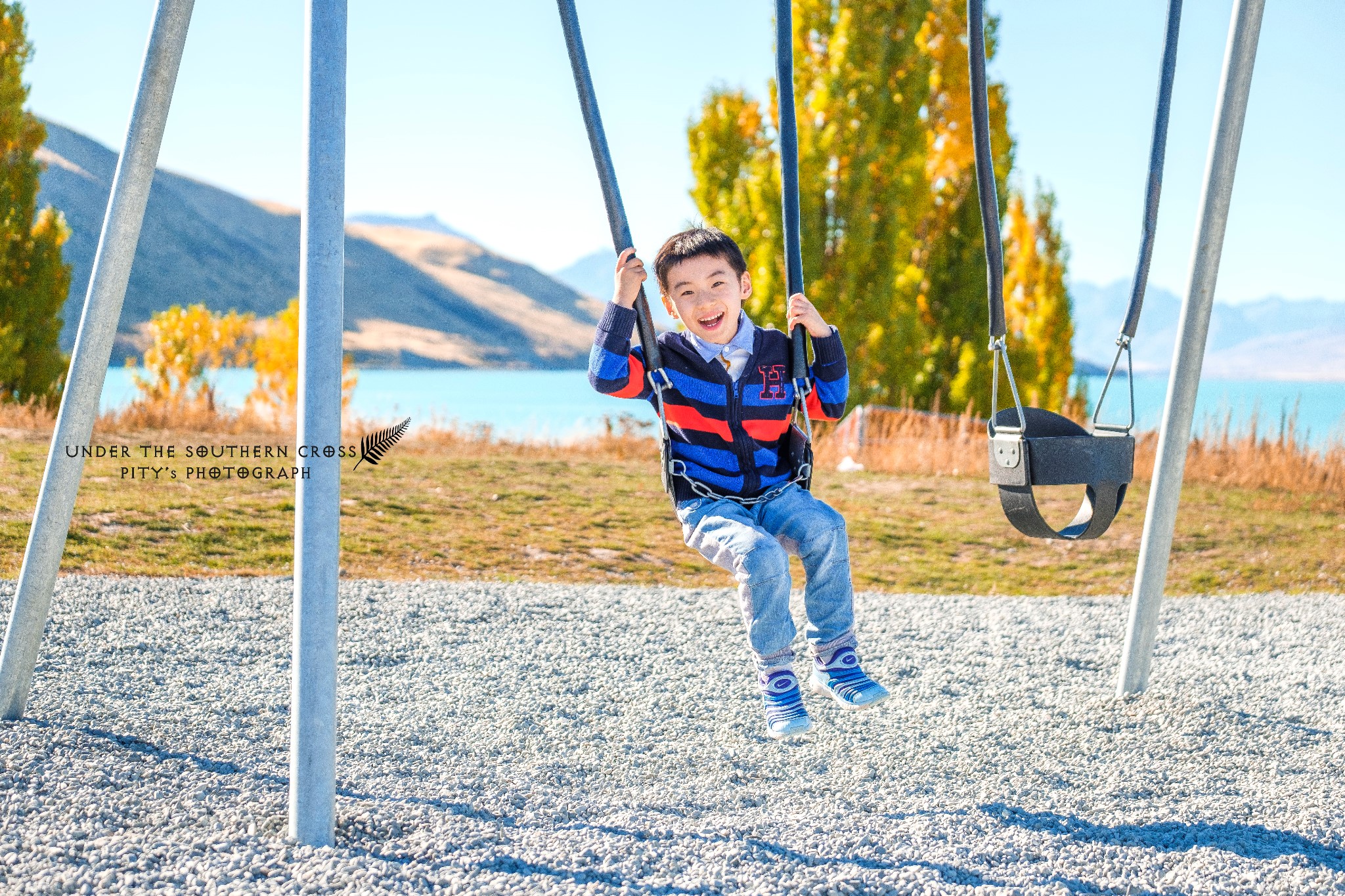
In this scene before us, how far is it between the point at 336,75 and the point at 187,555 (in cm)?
478

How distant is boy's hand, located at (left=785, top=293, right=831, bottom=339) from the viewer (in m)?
2.81

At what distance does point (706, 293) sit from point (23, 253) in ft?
34.0

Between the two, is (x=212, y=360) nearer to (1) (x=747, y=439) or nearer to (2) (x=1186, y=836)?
(1) (x=747, y=439)

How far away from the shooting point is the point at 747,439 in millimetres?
2930

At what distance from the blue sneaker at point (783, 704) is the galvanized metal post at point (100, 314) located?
222 cm

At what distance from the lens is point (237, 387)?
11.7m

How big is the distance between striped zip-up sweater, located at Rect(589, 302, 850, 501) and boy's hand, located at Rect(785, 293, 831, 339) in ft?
0.18

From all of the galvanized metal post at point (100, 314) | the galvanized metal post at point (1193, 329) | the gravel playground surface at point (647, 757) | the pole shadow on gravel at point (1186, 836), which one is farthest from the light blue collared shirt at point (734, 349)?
the galvanized metal post at point (1193, 329)

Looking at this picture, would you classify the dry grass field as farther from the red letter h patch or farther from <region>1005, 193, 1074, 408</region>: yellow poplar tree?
the red letter h patch

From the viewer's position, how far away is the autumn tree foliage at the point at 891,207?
36.2ft

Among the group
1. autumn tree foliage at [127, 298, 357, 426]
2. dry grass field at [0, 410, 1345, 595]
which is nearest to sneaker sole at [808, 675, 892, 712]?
dry grass field at [0, 410, 1345, 595]

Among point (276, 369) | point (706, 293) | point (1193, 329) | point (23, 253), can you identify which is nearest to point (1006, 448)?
point (706, 293)

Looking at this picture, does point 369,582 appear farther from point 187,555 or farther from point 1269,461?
point 1269,461

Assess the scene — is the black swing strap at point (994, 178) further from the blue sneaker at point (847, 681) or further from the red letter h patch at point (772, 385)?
the blue sneaker at point (847, 681)
